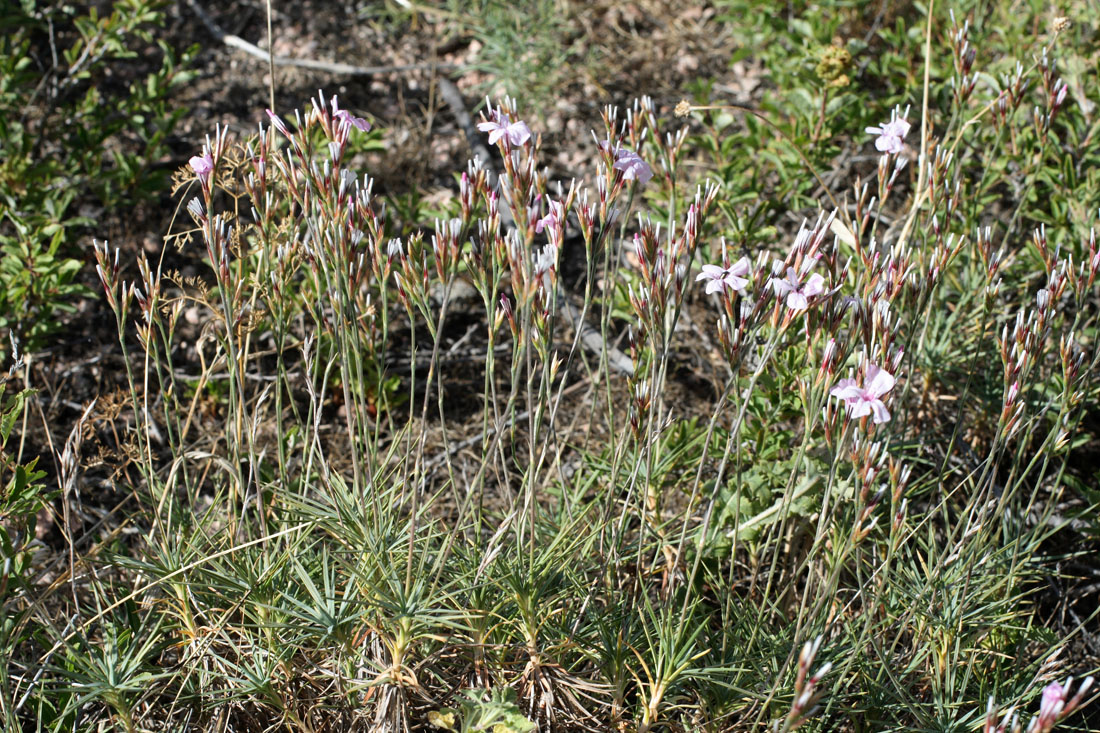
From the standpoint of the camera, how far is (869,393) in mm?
1593

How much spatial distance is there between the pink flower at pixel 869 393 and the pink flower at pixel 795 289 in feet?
0.55

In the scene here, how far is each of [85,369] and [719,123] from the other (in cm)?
258

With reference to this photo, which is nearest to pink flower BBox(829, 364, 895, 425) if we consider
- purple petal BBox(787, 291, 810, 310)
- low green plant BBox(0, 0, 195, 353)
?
purple petal BBox(787, 291, 810, 310)

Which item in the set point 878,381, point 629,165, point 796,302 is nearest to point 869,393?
point 878,381

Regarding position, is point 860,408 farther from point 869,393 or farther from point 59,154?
point 59,154

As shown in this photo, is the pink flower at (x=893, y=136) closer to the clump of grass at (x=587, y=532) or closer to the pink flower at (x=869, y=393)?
the clump of grass at (x=587, y=532)

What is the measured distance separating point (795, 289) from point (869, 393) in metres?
0.25

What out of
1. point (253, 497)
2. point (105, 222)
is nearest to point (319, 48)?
point (105, 222)

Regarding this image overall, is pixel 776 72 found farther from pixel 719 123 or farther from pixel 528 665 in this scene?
pixel 528 665

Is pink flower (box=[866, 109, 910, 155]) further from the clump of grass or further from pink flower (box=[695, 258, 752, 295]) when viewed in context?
pink flower (box=[695, 258, 752, 295])

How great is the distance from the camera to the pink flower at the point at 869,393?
61.3 inches

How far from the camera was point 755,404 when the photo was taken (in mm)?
2629

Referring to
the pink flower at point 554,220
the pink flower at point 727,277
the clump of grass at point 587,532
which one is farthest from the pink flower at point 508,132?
the pink flower at point 727,277

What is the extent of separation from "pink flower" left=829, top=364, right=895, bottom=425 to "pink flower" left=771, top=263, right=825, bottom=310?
0.55 feet
